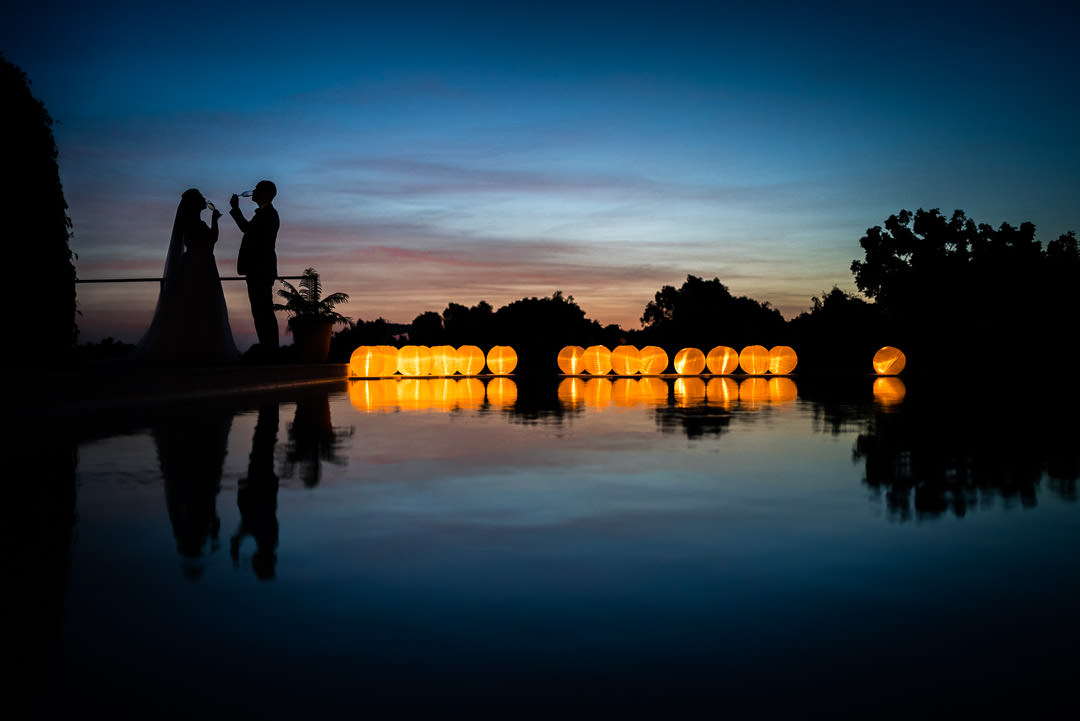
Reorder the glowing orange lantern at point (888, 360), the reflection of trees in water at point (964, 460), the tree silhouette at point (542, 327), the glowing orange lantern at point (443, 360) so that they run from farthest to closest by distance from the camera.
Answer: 1. the tree silhouette at point (542, 327)
2. the glowing orange lantern at point (888, 360)
3. the glowing orange lantern at point (443, 360)
4. the reflection of trees in water at point (964, 460)

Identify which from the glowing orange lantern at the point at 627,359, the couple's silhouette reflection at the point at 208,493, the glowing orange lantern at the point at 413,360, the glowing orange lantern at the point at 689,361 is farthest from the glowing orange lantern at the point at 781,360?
the couple's silhouette reflection at the point at 208,493

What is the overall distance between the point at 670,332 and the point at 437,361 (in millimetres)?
21443

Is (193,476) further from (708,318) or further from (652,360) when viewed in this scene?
(708,318)

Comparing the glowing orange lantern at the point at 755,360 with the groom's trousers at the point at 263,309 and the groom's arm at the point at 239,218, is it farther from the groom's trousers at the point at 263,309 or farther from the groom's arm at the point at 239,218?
the groom's arm at the point at 239,218

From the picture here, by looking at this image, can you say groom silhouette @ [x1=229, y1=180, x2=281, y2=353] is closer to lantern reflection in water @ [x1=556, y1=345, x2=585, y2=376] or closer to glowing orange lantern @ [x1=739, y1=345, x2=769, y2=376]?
lantern reflection in water @ [x1=556, y1=345, x2=585, y2=376]

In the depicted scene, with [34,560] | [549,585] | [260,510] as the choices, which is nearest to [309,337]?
[260,510]

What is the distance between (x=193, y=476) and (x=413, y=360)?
80.1 feet

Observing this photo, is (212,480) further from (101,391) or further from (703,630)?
(101,391)

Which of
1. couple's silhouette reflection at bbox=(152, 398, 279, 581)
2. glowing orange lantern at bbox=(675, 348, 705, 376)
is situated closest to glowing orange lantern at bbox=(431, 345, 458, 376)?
glowing orange lantern at bbox=(675, 348, 705, 376)

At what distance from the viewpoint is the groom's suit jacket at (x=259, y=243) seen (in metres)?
14.8

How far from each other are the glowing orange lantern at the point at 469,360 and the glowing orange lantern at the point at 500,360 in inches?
16.2

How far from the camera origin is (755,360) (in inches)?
1251

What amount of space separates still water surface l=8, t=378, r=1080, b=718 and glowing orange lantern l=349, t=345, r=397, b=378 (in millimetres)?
A: 21465

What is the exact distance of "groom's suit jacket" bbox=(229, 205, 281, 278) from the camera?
14.8 meters
